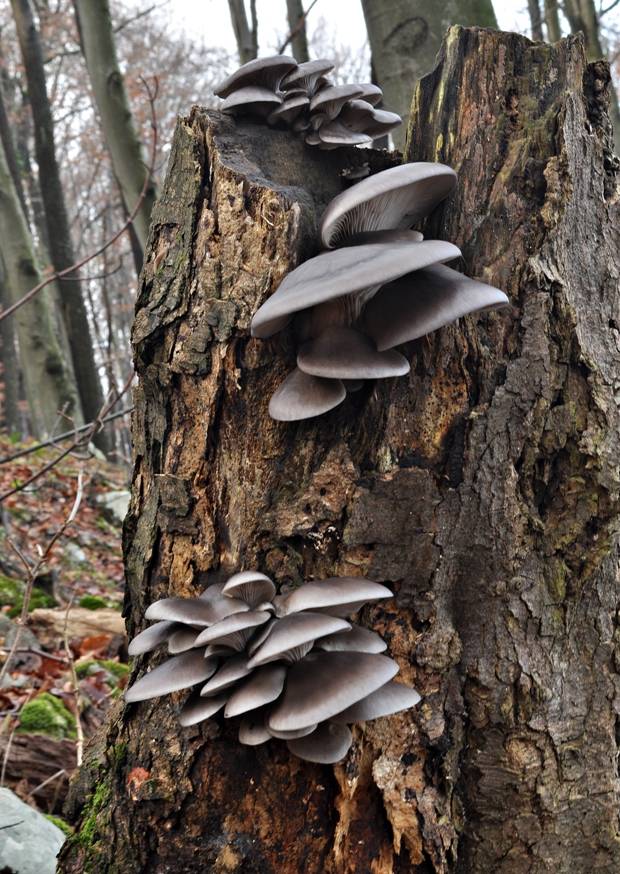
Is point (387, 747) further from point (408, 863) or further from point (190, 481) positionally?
point (190, 481)

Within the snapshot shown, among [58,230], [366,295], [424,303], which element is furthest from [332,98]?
[58,230]

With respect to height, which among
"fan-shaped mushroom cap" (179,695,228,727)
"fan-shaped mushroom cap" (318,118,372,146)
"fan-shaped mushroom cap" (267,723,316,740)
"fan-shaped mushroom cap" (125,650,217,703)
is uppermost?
"fan-shaped mushroom cap" (318,118,372,146)

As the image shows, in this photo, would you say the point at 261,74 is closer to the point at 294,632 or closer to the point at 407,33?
the point at 294,632

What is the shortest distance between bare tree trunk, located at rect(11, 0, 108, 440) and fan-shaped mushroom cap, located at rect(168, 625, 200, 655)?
10.0 metres

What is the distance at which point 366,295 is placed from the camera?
2100mm

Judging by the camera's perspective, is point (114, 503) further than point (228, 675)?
Yes

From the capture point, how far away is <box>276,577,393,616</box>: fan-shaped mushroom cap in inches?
70.4

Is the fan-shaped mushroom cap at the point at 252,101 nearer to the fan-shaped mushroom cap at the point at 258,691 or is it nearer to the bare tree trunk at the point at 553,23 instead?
the fan-shaped mushroom cap at the point at 258,691

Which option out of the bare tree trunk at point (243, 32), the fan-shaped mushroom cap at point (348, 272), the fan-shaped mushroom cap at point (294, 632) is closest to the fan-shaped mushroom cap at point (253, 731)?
the fan-shaped mushroom cap at point (294, 632)

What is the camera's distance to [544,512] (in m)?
2.17

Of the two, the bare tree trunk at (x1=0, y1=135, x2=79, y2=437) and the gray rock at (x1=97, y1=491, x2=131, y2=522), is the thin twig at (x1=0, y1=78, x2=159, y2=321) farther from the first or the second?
the bare tree trunk at (x1=0, y1=135, x2=79, y2=437)

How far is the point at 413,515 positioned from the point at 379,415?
32 centimetres

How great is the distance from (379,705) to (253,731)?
364 millimetres

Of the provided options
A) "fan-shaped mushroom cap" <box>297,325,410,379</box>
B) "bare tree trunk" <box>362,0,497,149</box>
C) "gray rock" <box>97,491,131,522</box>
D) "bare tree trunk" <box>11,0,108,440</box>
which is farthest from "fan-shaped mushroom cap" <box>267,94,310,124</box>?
"bare tree trunk" <box>11,0,108,440</box>
